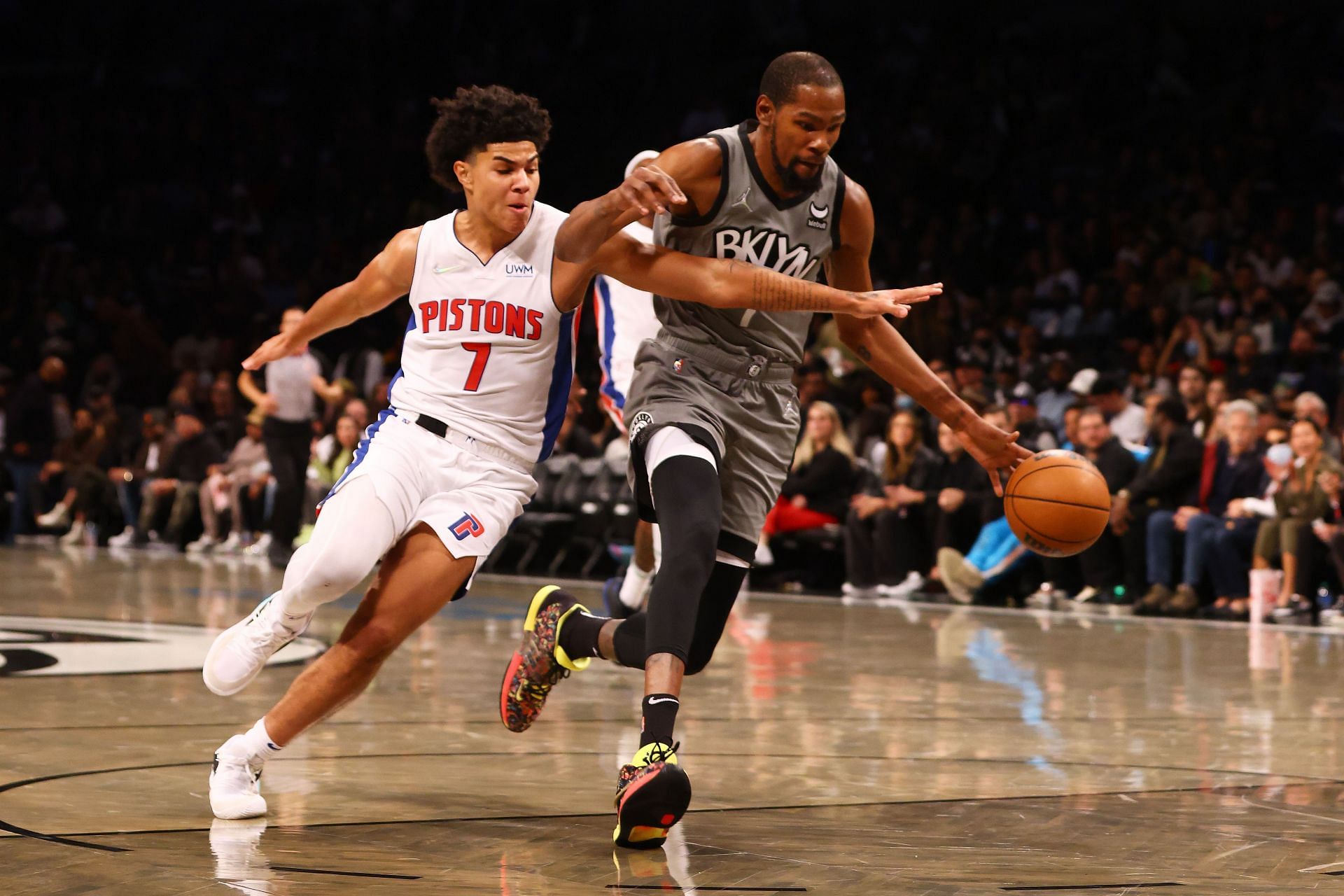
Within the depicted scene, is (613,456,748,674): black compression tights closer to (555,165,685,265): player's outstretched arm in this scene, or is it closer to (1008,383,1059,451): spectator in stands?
(555,165,685,265): player's outstretched arm

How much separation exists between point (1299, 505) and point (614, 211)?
6948 mm

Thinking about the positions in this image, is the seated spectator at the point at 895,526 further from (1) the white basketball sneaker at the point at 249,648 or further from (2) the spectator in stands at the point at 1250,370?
(1) the white basketball sneaker at the point at 249,648

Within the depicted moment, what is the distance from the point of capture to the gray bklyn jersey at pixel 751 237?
15.2 ft

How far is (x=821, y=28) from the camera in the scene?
65.4ft

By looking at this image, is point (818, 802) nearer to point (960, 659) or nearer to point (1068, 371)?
point (960, 659)

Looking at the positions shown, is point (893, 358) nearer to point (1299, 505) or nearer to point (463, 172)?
point (463, 172)

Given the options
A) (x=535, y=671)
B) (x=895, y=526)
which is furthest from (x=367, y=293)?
(x=895, y=526)

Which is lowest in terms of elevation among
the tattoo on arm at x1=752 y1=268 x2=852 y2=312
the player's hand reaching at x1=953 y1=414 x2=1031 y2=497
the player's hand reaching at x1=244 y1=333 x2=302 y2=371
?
the player's hand reaching at x1=953 y1=414 x2=1031 y2=497

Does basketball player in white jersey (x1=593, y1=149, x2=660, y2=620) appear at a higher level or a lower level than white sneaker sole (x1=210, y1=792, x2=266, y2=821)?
higher

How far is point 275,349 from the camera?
4.92m

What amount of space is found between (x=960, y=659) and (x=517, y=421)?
13.0ft

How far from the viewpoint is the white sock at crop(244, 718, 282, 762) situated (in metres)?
4.20

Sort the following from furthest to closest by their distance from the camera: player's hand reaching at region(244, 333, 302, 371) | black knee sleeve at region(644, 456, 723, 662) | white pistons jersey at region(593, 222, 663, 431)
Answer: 1. white pistons jersey at region(593, 222, 663, 431)
2. player's hand reaching at region(244, 333, 302, 371)
3. black knee sleeve at region(644, 456, 723, 662)

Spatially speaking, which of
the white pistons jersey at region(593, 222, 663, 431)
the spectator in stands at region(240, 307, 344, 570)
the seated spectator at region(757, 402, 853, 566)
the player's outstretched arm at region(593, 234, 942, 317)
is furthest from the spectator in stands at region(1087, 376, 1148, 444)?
the player's outstretched arm at region(593, 234, 942, 317)
